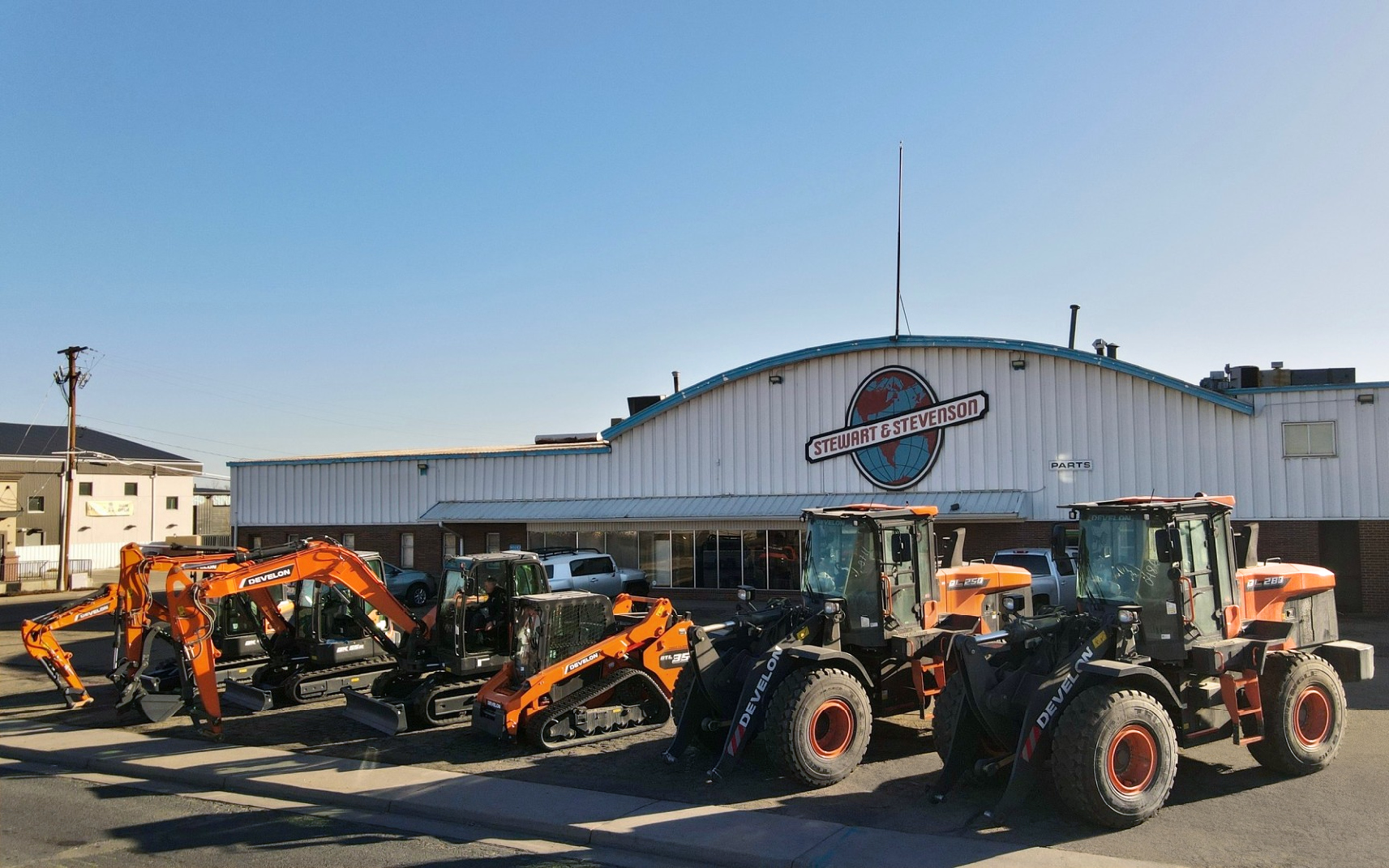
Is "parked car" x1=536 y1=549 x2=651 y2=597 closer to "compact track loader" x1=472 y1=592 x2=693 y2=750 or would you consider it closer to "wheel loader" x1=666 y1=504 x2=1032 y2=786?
"compact track loader" x1=472 y1=592 x2=693 y2=750

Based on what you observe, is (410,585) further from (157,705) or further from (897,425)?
(157,705)

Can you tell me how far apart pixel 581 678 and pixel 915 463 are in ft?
56.3

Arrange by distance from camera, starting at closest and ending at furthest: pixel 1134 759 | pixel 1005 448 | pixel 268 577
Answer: pixel 1134 759, pixel 268 577, pixel 1005 448

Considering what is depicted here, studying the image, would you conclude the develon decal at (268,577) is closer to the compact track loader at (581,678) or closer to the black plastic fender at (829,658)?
the compact track loader at (581,678)

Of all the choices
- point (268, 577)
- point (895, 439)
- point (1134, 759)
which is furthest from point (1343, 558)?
point (268, 577)

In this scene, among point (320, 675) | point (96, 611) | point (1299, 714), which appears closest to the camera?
point (1299, 714)

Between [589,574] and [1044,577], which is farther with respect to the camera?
[589,574]

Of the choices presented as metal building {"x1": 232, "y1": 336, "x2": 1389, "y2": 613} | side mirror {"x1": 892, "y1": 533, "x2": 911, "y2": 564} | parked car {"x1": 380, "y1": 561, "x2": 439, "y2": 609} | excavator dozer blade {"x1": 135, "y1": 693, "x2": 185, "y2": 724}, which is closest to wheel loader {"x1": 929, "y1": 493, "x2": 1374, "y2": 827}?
side mirror {"x1": 892, "y1": 533, "x2": 911, "y2": 564}

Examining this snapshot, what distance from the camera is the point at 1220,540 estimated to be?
10133 mm

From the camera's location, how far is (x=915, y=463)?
91.4ft

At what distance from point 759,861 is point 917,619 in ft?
14.7

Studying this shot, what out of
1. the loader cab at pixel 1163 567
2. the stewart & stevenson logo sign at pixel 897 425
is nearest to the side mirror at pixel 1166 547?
the loader cab at pixel 1163 567

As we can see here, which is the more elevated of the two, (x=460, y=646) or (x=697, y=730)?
(x=460, y=646)

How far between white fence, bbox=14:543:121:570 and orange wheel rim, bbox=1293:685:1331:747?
51.8 meters
